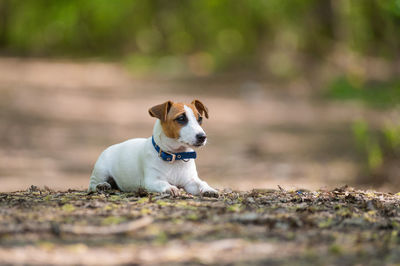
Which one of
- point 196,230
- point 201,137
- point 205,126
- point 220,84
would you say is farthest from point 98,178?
point 220,84

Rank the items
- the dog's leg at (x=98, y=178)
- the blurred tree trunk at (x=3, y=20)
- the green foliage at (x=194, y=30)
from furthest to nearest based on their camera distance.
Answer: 1. the blurred tree trunk at (x=3, y=20)
2. the green foliage at (x=194, y=30)
3. the dog's leg at (x=98, y=178)

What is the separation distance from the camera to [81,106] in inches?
811

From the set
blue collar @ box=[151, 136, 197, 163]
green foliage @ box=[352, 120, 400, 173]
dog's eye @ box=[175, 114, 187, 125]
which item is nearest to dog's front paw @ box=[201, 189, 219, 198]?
blue collar @ box=[151, 136, 197, 163]

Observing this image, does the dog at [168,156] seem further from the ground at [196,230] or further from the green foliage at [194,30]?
the green foliage at [194,30]

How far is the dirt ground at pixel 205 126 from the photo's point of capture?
41.5 ft

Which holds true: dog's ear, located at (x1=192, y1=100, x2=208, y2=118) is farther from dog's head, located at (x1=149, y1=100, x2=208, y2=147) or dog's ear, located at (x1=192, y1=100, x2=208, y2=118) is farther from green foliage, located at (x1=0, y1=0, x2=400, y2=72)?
green foliage, located at (x1=0, y1=0, x2=400, y2=72)

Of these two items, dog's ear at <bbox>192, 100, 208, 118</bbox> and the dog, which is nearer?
the dog

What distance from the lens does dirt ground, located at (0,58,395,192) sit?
12.7 metres

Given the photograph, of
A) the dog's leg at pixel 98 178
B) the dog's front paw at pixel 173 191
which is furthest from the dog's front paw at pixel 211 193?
the dog's leg at pixel 98 178

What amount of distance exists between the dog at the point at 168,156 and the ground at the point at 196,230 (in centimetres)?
22

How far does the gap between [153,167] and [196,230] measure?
155 centimetres

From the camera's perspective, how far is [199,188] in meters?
6.08

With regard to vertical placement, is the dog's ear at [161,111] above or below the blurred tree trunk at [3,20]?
below

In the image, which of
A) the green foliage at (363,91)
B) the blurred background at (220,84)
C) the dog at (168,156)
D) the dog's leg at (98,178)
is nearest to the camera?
the dog at (168,156)
